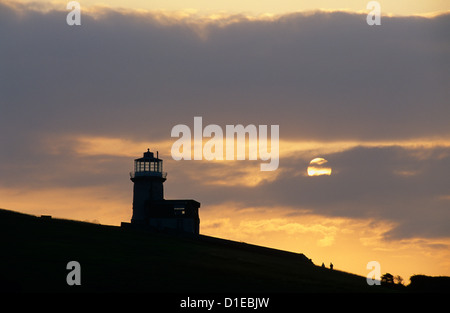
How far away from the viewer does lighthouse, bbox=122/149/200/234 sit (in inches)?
4033

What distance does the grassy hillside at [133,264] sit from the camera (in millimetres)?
61062

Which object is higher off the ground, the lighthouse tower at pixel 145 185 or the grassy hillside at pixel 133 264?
the lighthouse tower at pixel 145 185

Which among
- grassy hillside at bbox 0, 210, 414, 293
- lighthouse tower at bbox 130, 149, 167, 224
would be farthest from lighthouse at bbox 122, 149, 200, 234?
grassy hillside at bbox 0, 210, 414, 293

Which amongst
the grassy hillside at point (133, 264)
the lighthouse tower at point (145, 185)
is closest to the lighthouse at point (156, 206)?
the lighthouse tower at point (145, 185)

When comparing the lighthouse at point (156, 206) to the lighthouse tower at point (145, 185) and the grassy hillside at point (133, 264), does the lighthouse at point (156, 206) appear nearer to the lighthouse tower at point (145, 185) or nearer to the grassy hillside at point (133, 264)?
the lighthouse tower at point (145, 185)

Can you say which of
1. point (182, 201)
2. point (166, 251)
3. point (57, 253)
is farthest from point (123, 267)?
point (182, 201)

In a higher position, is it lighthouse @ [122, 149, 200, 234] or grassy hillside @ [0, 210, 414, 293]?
lighthouse @ [122, 149, 200, 234]

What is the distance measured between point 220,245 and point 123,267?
25469 mm

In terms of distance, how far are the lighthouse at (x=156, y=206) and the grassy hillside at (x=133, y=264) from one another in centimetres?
Result: 1153

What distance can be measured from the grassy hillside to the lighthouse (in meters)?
11.5

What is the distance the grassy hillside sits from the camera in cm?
6106

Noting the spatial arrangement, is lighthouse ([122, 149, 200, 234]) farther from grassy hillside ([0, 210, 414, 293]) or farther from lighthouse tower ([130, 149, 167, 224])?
grassy hillside ([0, 210, 414, 293])

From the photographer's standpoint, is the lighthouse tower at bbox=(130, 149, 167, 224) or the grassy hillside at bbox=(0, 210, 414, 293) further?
the lighthouse tower at bbox=(130, 149, 167, 224)
